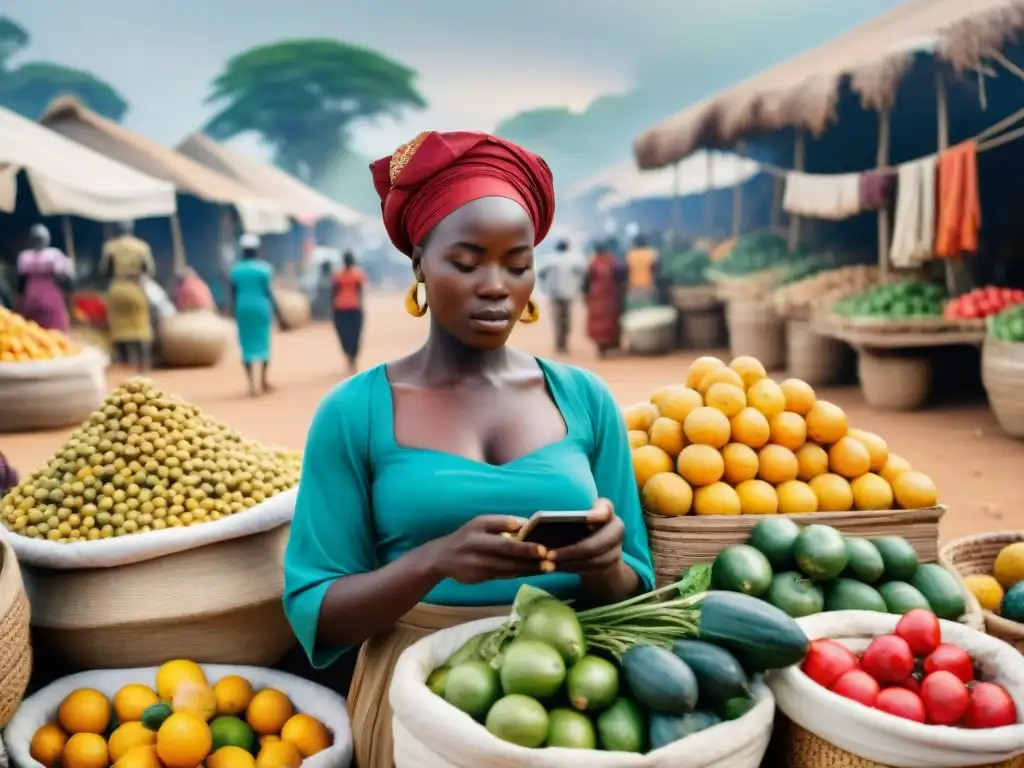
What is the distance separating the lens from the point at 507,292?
1837 mm

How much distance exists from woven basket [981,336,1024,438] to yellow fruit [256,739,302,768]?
6.42m

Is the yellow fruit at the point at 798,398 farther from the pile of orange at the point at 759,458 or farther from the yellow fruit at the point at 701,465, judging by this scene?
the yellow fruit at the point at 701,465

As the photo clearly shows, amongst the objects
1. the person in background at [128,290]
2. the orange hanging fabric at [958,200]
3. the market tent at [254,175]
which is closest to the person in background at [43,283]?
the person in background at [128,290]

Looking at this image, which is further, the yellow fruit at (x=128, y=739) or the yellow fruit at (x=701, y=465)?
the yellow fruit at (x=701, y=465)

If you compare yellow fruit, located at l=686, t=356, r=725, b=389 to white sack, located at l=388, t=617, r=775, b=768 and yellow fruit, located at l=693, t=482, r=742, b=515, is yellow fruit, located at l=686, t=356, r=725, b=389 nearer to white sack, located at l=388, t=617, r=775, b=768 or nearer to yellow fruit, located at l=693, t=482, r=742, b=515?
yellow fruit, located at l=693, t=482, r=742, b=515

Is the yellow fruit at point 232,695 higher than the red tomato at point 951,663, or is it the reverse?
the red tomato at point 951,663

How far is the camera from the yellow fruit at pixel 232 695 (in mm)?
2488

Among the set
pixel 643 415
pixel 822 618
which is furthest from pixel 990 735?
pixel 643 415

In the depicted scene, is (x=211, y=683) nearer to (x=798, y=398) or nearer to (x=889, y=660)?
(x=889, y=660)

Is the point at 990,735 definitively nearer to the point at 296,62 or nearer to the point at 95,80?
the point at 296,62

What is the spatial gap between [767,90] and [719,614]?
9669 mm

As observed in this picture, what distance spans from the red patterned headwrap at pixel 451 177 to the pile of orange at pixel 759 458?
3.45 feet

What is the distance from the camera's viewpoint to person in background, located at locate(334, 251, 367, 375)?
1212cm

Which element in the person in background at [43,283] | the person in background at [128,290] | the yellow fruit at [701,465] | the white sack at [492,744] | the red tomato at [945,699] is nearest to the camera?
the white sack at [492,744]
